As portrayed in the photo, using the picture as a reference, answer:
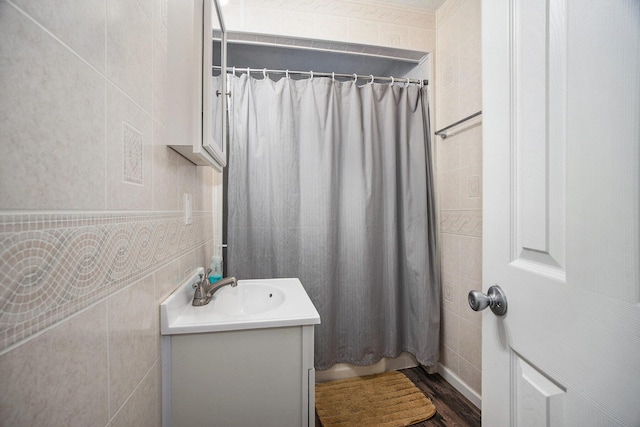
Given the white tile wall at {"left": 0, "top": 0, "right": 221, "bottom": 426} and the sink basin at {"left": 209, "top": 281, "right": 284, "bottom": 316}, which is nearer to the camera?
the white tile wall at {"left": 0, "top": 0, "right": 221, "bottom": 426}

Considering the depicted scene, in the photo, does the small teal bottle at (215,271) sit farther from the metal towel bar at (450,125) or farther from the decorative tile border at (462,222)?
the metal towel bar at (450,125)

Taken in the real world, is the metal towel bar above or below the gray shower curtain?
above

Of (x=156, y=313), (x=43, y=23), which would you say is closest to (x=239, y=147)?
(x=156, y=313)

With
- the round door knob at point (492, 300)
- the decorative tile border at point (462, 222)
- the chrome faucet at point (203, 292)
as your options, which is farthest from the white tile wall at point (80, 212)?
the decorative tile border at point (462, 222)

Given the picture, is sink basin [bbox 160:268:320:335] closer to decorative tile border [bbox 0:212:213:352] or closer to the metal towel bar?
decorative tile border [bbox 0:212:213:352]

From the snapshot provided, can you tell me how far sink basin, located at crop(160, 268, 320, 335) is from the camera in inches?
30.2

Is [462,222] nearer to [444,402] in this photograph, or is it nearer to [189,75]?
[444,402]

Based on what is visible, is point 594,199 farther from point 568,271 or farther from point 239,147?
point 239,147

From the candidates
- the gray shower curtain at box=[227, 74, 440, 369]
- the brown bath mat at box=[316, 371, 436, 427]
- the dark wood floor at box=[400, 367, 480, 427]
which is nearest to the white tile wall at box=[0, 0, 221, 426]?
the gray shower curtain at box=[227, 74, 440, 369]

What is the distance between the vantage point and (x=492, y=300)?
560mm

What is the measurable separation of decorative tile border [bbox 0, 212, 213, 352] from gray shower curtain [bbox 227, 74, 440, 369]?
961mm

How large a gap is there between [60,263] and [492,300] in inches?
31.5

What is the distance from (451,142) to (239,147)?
1354 mm

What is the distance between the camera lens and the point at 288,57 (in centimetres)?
179
